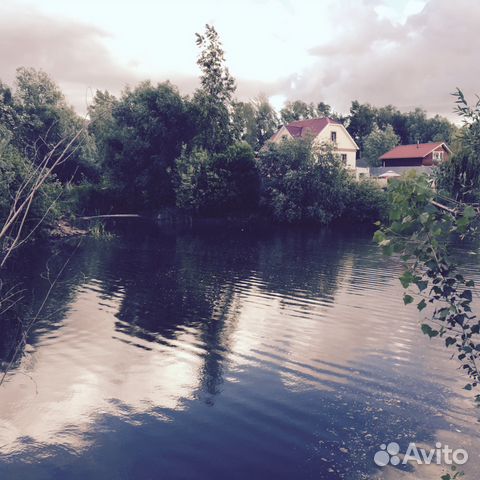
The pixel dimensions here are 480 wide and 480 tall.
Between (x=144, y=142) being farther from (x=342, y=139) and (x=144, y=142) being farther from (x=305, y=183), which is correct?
(x=342, y=139)

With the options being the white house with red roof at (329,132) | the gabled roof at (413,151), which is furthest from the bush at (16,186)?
the gabled roof at (413,151)

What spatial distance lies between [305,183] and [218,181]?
37.6ft

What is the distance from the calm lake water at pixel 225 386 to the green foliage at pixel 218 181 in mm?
35244

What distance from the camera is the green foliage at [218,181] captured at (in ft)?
208

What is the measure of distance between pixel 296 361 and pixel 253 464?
648 centimetres

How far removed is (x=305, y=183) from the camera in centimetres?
6312

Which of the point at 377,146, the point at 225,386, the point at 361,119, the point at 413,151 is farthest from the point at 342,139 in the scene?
the point at 225,386

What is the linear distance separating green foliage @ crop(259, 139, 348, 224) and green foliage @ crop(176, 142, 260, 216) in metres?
3.21

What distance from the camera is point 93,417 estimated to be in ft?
42.4

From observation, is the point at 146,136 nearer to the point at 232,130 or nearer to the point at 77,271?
the point at 232,130

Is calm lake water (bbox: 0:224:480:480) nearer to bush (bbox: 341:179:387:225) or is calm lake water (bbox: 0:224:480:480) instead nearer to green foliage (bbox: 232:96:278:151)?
bush (bbox: 341:179:387:225)

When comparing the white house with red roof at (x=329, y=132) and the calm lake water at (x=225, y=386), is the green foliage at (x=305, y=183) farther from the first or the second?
the calm lake water at (x=225, y=386)

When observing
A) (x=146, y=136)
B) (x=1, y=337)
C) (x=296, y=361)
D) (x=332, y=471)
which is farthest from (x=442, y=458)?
(x=146, y=136)

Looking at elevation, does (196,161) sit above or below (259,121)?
below
